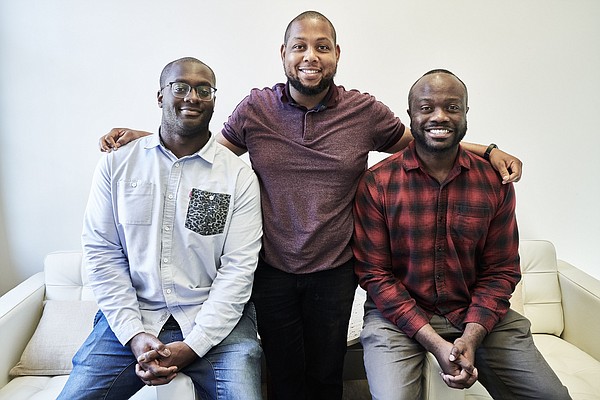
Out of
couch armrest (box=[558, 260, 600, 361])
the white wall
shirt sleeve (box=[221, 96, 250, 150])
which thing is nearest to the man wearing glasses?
shirt sleeve (box=[221, 96, 250, 150])

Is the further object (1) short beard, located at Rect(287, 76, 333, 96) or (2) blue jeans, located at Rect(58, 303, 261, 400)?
(1) short beard, located at Rect(287, 76, 333, 96)

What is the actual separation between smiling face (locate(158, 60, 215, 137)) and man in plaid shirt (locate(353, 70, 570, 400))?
0.62m

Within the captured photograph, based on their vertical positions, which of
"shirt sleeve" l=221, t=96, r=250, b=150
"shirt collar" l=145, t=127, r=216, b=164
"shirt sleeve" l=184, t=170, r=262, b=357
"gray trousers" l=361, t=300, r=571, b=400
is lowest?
"gray trousers" l=361, t=300, r=571, b=400

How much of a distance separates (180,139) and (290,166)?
39 cm

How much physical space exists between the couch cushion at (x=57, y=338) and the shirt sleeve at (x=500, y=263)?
1552 millimetres

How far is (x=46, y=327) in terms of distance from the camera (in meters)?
2.00

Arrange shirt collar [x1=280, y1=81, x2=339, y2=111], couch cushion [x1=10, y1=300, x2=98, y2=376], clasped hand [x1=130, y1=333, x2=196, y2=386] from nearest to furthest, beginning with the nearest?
clasped hand [x1=130, y1=333, x2=196, y2=386] → shirt collar [x1=280, y1=81, x2=339, y2=111] → couch cushion [x1=10, y1=300, x2=98, y2=376]

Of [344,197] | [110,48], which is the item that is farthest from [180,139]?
[110,48]

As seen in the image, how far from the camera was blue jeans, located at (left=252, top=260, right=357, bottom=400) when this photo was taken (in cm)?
168

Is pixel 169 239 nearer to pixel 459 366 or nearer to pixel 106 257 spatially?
pixel 106 257

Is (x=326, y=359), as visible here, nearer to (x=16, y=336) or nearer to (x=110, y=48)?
(x=16, y=336)

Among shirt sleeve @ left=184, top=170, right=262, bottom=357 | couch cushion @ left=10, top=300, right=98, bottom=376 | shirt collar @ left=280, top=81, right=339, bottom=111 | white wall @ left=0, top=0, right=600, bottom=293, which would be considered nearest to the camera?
shirt sleeve @ left=184, top=170, right=262, bottom=357

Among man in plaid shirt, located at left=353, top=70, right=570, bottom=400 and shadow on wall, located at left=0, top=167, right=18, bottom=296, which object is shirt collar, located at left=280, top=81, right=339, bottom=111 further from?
shadow on wall, located at left=0, top=167, right=18, bottom=296

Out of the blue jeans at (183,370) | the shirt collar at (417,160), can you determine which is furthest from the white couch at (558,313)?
the shirt collar at (417,160)
